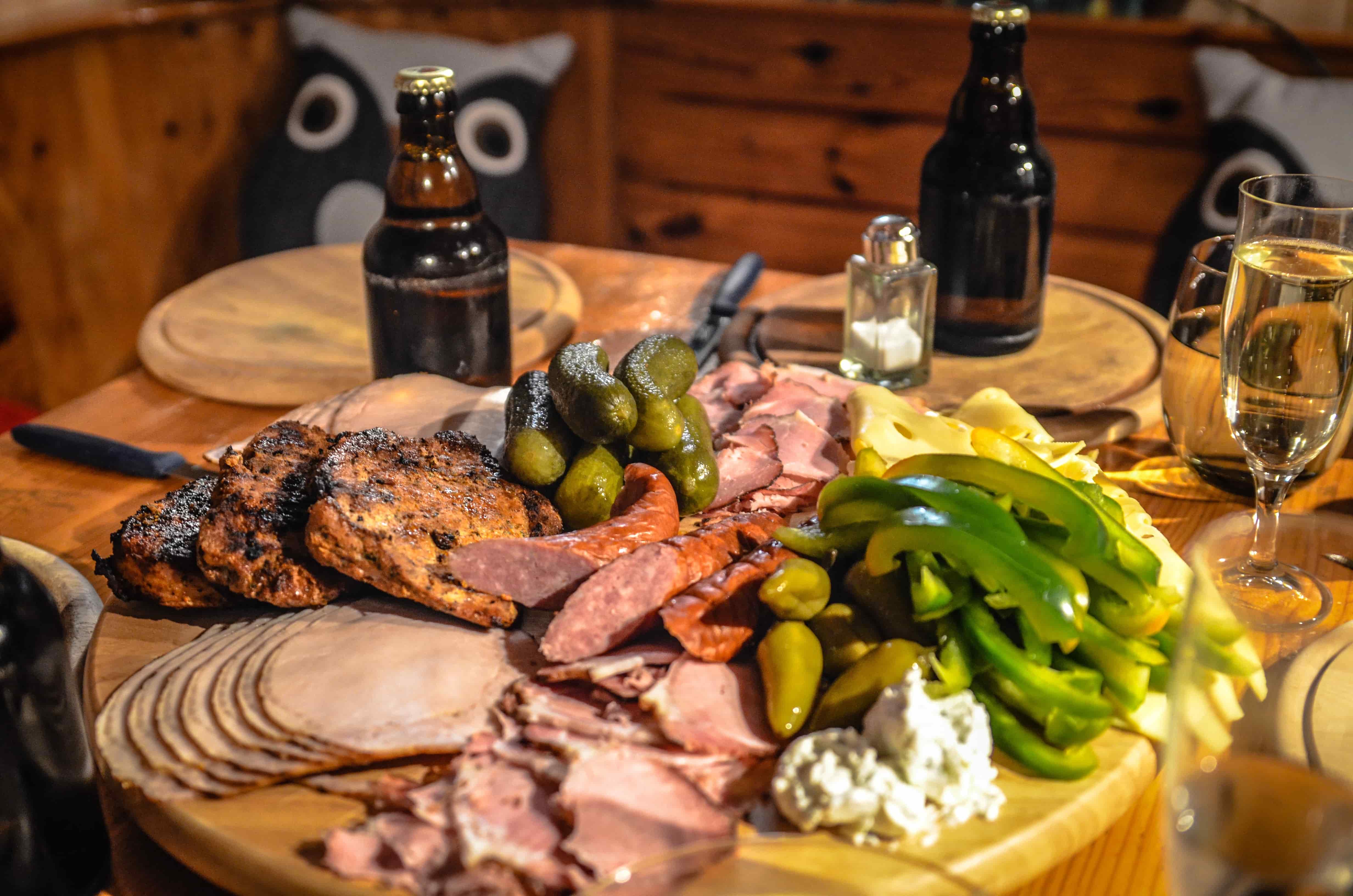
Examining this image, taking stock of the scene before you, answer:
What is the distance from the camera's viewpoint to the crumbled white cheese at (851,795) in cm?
94

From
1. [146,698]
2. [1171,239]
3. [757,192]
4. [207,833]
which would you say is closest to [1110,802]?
[207,833]

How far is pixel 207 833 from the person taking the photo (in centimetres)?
98

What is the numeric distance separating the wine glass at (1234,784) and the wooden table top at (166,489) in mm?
248

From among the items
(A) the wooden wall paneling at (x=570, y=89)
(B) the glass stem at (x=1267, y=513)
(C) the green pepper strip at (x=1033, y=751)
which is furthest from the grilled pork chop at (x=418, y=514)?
(A) the wooden wall paneling at (x=570, y=89)

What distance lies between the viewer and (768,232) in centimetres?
450

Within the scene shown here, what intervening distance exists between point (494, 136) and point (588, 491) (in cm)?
296

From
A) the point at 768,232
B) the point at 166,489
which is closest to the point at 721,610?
the point at 166,489

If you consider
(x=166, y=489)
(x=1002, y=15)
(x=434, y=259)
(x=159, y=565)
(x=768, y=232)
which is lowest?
(x=768, y=232)

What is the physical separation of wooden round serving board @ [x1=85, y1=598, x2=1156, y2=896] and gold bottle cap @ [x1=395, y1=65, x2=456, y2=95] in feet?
3.30

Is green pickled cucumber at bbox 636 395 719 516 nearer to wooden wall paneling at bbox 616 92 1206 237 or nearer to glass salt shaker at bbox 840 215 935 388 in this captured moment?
glass salt shaker at bbox 840 215 935 388

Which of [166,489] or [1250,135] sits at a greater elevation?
[1250,135]

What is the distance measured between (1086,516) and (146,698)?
92 centimetres

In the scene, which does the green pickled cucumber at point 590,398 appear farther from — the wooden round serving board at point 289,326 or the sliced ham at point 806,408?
the wooden round serving board at point 289,326

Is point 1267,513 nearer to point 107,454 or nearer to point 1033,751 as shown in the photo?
point 1033,751
